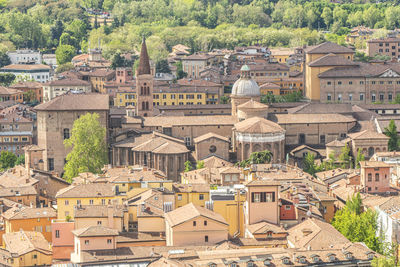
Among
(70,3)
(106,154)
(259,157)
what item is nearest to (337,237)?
(259,157)

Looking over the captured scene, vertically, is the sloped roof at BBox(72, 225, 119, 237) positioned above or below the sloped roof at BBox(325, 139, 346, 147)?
below

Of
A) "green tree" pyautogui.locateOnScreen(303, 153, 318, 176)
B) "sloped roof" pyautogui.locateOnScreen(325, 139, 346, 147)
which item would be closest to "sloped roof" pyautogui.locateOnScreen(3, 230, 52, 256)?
"green tree" pyautogui.locateOnScreen(303, 153, 318, 176)

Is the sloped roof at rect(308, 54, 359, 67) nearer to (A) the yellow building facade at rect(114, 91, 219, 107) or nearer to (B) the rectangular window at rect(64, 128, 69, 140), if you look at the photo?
(A) the yellow building facade at rect(114, 91, 219, 107)

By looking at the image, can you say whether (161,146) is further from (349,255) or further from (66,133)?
(349,255)

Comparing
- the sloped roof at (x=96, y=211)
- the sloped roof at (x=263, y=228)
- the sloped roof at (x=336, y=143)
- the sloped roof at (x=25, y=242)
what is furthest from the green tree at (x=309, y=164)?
the sloped roof at (x=25, y=242)

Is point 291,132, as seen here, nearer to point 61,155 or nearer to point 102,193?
point 61,155

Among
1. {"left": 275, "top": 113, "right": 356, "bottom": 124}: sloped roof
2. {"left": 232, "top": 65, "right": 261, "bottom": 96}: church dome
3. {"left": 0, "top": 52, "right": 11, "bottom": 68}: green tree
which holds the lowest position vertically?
{"left": 275, "top": 113, "right": 356, "bottom": 124}: sloped roof
